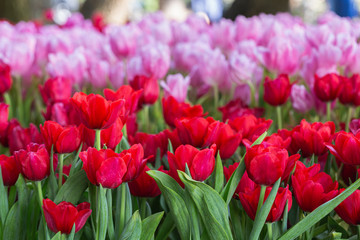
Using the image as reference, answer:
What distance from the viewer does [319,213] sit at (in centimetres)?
64

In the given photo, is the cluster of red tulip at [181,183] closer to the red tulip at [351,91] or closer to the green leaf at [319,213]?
the green leaf at [319,213]

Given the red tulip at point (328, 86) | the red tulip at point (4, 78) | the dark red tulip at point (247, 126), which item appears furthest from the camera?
the red tulip at point (4, 78)

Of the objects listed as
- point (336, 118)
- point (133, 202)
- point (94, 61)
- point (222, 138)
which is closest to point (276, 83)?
point (336, 118)

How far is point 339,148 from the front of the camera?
72 cm

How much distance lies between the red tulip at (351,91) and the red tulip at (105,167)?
638 millimetres

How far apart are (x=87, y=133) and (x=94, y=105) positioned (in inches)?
3.5

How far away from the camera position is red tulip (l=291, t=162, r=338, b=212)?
26.0 inches

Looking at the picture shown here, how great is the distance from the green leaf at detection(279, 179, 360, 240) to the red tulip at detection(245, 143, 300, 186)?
69 millimetres

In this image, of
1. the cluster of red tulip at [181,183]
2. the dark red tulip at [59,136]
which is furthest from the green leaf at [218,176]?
the dark red tulip at [59,136]

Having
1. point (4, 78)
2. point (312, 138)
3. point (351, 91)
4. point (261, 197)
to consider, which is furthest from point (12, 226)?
point (351, 91)

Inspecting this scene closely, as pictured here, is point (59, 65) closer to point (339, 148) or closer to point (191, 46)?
point (191, 46)

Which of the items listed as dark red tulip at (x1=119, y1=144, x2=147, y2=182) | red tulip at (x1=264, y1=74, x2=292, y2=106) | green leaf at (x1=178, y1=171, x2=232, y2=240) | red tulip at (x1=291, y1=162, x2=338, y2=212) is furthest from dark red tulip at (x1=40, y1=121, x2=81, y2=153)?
red tulip at (x1=264, y1=74, x2=292, y2=106)

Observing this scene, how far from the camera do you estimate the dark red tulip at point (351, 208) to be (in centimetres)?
68

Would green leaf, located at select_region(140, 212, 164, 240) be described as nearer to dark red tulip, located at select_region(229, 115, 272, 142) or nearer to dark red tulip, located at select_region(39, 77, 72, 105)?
dark red tulip, located at select_region(229, 115, 272, 142)
